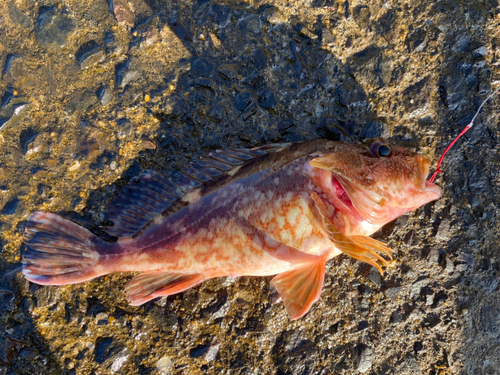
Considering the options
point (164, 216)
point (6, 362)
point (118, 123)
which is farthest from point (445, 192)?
point (6, 362)

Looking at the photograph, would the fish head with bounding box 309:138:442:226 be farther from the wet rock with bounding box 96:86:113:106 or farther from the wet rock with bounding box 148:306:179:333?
the wet rock with bounding box 96:86:113:106

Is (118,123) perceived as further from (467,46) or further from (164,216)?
(467,46)

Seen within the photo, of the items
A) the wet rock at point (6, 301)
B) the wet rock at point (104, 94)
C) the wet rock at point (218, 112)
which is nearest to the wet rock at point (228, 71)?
the wet rock at point (218, 112)

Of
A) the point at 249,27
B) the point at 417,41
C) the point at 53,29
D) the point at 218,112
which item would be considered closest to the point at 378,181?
the point at 218,112

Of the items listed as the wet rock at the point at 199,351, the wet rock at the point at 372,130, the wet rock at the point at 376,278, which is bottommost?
the wet rock at the point at 376,278

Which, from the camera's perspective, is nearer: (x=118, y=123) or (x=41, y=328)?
(x=41, y=328)

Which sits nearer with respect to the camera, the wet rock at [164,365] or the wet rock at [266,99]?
the wet rock at [164,365]

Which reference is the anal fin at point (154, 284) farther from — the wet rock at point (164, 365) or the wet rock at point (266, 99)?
the wet rock at point (266, 99)
